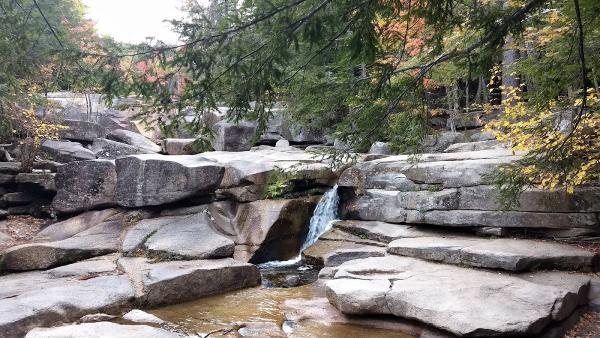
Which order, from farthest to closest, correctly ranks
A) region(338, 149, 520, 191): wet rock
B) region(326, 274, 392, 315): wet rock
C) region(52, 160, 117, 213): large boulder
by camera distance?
region(52, 160, 117, 213): large boulder < region(338, 149, 520, 191): wet rock < region(326, 274, 392, 315): wet rock

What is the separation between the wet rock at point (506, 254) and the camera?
7.50 m

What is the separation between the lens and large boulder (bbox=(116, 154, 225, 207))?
38.1 feet

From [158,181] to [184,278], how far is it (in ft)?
13.9

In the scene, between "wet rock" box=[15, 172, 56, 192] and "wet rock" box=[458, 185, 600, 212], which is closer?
"wet rock" box=[458, 185, 600, 212]

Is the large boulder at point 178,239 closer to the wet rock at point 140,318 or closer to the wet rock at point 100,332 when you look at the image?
the wet rock at point 140,318

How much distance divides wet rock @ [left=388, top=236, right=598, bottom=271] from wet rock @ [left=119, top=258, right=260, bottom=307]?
355 cm

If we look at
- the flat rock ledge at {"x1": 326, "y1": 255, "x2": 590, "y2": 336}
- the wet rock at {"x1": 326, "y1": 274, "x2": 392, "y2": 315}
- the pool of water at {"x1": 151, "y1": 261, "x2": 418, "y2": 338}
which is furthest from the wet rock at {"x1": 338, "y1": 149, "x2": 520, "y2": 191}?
the pool of water at {"x1": 151, "y1": 261, "x2": 418, "y2": 338}

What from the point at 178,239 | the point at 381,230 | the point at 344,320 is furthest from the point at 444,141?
the point at 344,320

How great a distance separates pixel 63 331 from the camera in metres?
5.58

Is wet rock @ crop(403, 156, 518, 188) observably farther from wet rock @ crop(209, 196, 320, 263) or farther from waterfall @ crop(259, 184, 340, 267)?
wet rock @ crop(209, 196, 320, 263)

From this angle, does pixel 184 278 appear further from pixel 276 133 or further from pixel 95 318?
pixel 276 133

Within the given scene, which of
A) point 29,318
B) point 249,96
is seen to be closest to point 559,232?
point 249,96

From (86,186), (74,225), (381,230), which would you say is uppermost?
(86,186)

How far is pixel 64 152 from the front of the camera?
16.5 meters
